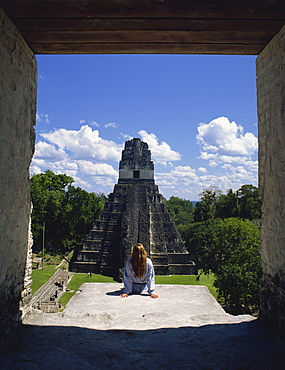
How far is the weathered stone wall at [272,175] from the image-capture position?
2785 mm

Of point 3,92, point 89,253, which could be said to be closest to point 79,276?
point 89,253

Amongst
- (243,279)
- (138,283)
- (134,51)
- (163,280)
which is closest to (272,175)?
(134,51)

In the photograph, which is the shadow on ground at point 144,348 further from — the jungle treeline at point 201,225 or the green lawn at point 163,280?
the green lawn at point 163,280

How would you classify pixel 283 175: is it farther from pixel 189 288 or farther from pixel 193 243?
pixel 193 243

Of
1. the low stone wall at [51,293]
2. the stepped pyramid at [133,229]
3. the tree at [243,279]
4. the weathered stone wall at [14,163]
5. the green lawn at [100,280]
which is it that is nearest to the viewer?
the weathered stone wall at [14,163]

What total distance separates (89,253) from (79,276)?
1531mm

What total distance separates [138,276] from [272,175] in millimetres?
2385

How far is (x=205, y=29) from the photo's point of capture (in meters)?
2.75

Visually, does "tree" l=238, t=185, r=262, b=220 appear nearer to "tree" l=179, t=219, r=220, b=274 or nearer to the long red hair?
"tree" l=179, t=219, r=220, b=274

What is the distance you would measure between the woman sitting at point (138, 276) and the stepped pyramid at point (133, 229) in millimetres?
11073

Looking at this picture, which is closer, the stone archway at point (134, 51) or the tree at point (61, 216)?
the stone archway at point (134, 51)

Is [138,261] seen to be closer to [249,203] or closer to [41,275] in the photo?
[41,275]

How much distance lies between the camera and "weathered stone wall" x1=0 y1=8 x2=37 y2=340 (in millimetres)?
2717

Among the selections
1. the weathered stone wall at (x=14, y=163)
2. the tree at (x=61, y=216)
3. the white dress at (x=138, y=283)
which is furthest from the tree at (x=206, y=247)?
the weathered stone wall at (x=14, y=163)
